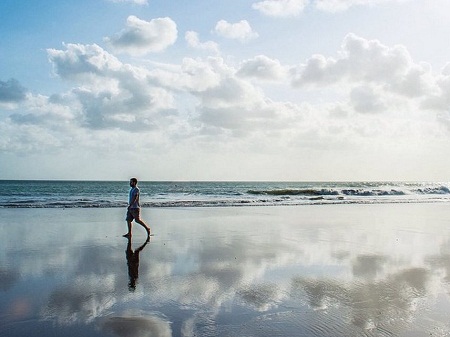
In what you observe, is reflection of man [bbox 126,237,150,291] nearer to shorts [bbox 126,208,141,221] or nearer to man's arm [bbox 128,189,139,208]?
shorts [bbox 126,208,141,221]

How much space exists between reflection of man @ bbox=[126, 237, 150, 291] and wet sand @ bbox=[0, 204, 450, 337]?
24 mm

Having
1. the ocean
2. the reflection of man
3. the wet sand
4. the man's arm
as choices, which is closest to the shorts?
the man's arm

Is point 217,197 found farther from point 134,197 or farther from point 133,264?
Result: point 133,264

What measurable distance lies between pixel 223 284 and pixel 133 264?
9.20ft

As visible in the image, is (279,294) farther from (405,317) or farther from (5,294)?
(5,294)

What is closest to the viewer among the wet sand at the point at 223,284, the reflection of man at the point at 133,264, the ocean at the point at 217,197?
Answer: the wet sand at the point at 223,284

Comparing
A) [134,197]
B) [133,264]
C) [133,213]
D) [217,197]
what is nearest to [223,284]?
[133,264]

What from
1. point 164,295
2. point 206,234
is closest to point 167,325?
point 164,295

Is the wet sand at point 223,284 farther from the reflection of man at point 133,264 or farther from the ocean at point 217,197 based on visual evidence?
the ocean at point 217,197

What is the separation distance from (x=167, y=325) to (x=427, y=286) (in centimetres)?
514

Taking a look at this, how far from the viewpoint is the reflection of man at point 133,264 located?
7871 mm

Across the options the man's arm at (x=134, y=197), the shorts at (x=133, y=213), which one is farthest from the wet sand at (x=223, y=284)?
the man's arm at (x=134, y=197)


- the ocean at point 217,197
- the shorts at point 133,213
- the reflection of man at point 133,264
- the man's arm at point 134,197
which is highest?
the man's arm at point 134,197

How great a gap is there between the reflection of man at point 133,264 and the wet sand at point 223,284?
0.02 meters
